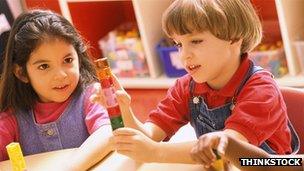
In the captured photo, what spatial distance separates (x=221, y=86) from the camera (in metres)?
1.10

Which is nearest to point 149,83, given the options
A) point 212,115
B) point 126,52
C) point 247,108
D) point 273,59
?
point 126,52

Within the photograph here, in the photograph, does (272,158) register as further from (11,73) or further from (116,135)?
(11,73)

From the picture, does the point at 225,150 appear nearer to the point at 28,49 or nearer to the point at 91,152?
the point at 91,152

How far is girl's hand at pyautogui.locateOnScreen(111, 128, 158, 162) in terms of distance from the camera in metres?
0.93

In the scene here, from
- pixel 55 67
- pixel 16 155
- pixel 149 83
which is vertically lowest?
pixel 149 83

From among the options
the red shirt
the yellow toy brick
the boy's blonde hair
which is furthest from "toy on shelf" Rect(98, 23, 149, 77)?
the yellow toy brick

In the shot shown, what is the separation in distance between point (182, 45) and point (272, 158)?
33 cm

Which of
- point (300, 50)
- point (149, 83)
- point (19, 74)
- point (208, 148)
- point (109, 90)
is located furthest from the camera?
point (149, 83)

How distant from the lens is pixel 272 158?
819mm

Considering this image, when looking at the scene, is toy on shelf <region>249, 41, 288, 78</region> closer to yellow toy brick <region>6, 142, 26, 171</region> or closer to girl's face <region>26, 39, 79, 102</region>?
girl's face <region>26, 39, 79, 102</region>

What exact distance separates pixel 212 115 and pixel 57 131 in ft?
1.55

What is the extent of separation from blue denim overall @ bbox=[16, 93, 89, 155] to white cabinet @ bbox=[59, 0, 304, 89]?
1.00 metres

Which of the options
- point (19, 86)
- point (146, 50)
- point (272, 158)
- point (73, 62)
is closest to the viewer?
point (272, 158)

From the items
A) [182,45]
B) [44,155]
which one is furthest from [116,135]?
[44,155]
